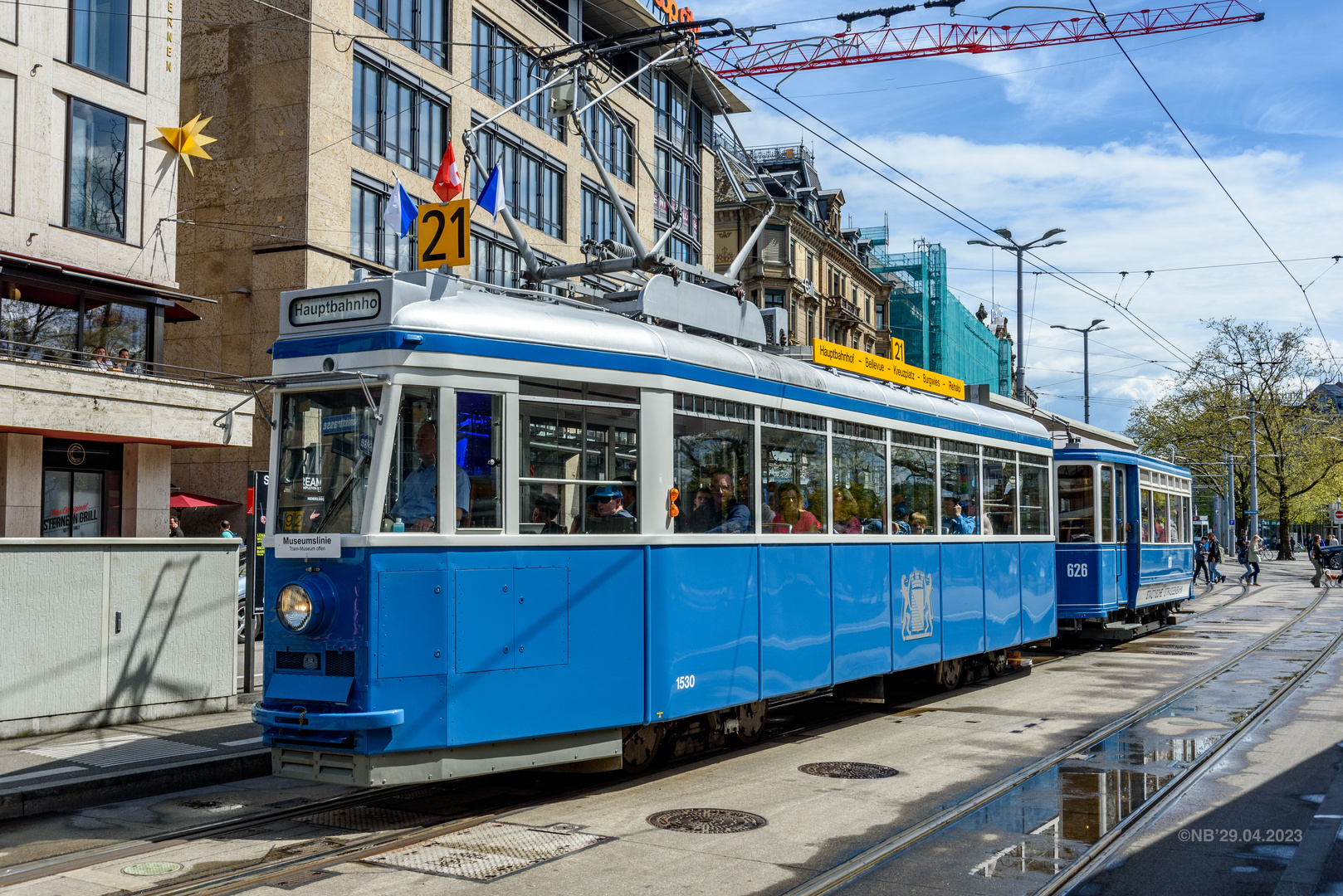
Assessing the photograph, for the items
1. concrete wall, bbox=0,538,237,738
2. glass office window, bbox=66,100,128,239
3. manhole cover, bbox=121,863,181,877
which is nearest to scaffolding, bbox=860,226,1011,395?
glass office window, bbox=66,100,128,239

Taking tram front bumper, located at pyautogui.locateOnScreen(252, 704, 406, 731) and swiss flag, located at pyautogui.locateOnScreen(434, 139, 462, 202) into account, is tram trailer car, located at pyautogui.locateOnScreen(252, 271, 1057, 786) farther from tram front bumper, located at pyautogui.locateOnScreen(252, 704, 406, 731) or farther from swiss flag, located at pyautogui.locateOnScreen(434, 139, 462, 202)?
swiss flag, located at pyautogui.locateOnScreen(434, 139, 462, 202)

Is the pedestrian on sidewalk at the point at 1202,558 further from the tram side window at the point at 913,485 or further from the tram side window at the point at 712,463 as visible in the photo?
the tram side window at the point at 712,463

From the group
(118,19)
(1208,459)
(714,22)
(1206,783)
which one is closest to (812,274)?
(1208,459)

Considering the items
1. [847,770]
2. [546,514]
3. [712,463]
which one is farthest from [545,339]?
[847,770]

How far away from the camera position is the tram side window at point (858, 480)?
10.9 metres

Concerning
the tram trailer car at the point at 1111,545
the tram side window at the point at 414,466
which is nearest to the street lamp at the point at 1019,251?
the tram trailer car at the point at 1111,545

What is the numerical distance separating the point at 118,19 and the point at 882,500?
60.9 feet

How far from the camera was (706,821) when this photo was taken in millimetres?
7555

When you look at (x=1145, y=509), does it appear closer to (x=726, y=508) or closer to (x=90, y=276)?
(x=726, y=508)

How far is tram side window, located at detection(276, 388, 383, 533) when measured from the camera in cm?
742

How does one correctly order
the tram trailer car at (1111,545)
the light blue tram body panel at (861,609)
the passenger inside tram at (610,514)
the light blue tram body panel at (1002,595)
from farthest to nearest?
1. the tram trailer car at (1111,545)
2. the light blue tram body panel at (1002,595)
3. the light blue tram body panel at (861,609)
4. the passenger inside tram at (610,514)

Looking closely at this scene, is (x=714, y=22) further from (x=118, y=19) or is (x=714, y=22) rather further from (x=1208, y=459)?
(x=1208, y=459)

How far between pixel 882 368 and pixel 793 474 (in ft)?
9.03

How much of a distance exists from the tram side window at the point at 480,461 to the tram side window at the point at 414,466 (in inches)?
6.2
